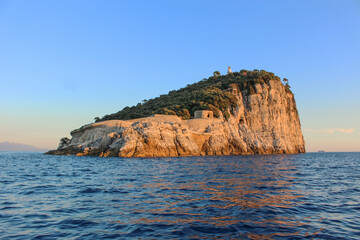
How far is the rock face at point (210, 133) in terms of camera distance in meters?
44.2

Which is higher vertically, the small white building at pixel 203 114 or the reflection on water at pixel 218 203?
the small white building at pixel 203 114

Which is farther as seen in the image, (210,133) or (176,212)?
(210,133)

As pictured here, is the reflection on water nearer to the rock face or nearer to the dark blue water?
the dark blue water

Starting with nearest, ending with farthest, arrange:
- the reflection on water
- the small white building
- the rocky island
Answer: the reflection on water
the rocky island
the small white building

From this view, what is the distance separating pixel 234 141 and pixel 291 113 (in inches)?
1432

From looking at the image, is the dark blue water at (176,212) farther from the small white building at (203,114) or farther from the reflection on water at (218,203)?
the small white building at (203,114)

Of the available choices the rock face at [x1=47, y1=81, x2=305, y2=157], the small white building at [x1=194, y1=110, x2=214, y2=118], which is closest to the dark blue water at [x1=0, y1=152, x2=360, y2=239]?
the rock face at [x1=47, y1=81, x2=305, y2=157]

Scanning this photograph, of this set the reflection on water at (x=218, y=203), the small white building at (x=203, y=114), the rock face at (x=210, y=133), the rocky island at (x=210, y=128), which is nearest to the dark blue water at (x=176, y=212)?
the reflection on water at (x=218, y=203)

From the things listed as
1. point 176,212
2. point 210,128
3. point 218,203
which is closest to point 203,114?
point 210,128

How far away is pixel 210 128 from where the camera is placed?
53.3 metres

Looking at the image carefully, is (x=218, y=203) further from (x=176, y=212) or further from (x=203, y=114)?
(x=203, y=114)

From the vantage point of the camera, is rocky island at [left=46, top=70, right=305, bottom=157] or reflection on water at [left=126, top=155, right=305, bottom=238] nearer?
reflection on water at [left=126, top=155, right=305, bottom=238]

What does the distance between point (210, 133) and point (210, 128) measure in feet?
3.63

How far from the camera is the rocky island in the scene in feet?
147
